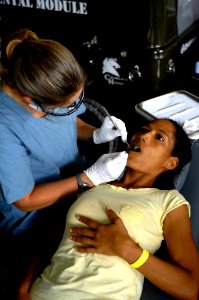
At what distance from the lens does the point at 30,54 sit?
3.57ft

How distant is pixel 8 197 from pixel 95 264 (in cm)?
39

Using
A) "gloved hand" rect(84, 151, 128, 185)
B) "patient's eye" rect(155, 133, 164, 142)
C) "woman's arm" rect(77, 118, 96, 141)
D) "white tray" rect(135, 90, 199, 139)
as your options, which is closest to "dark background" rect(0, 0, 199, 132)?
"white tray" rect(135, 90, 199, 139)

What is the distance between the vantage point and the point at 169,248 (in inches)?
48.4

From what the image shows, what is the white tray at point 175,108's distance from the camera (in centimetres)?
179

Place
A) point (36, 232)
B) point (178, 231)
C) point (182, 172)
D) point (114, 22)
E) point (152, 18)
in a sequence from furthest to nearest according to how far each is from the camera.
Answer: point (114, 22), point (152, 18), point (36, 232), point (182, 172), point (178, 231)

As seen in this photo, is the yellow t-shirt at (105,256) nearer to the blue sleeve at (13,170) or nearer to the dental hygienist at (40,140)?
the dental hygienist at (40,140)

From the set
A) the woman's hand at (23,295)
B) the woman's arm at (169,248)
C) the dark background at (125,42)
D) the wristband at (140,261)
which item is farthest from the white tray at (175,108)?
the woman's hand at (23,295)

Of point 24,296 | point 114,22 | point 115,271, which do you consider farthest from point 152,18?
point 24,296

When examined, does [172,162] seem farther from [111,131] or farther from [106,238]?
[106,238]

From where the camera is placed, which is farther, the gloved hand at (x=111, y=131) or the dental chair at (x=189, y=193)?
the gloved hand at (x=111, y=131)

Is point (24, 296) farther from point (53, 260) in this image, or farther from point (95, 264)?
point (95, 264)

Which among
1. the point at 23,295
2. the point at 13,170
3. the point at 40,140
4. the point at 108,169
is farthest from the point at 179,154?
the point at 23,295

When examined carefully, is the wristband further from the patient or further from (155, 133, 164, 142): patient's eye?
(155, 133, 164, 142): patient's eye

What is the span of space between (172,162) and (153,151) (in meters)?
0.10
